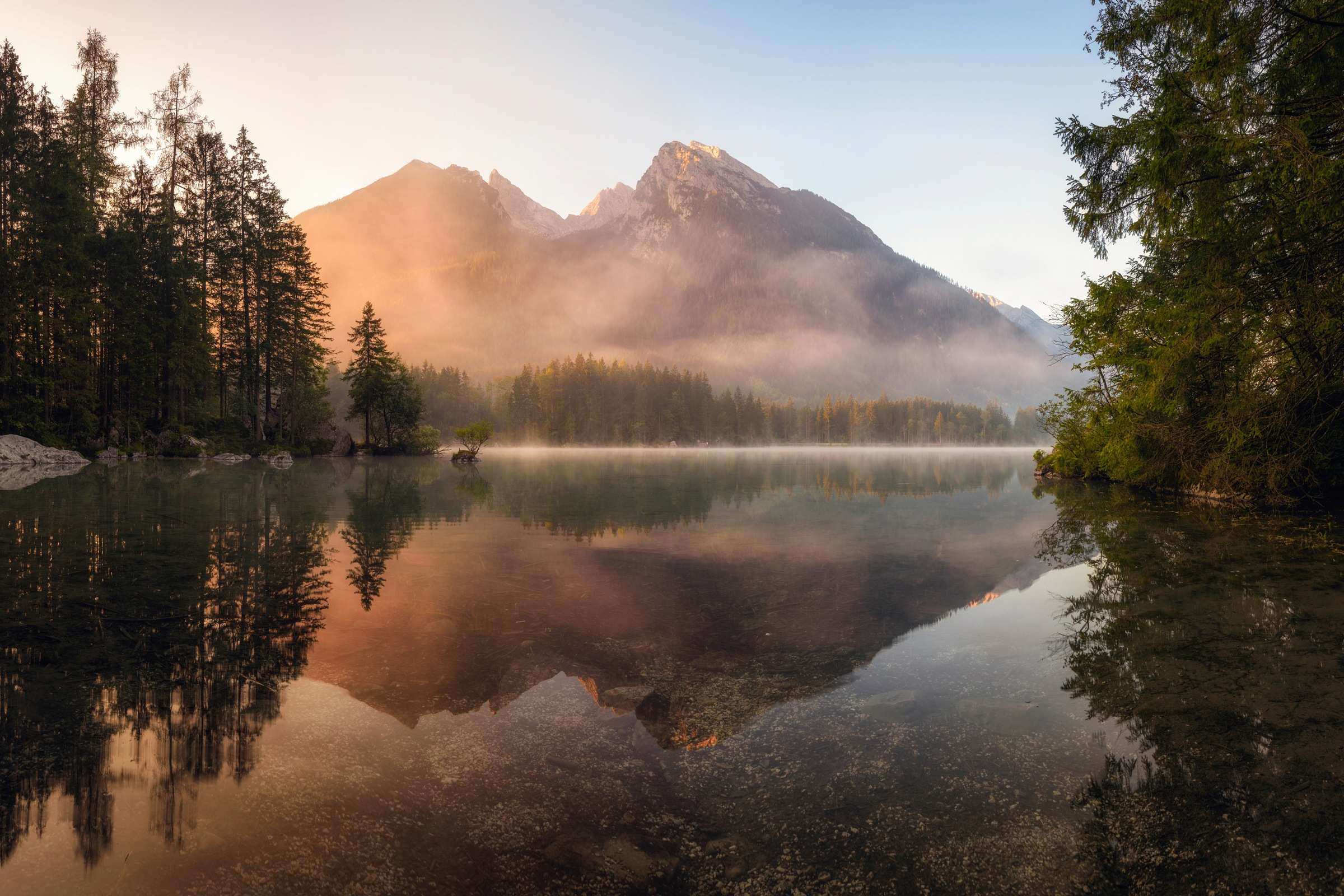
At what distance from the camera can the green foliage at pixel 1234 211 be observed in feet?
33.1

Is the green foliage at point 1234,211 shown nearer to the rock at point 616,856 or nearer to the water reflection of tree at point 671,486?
the water reflection of tree at point 671,486

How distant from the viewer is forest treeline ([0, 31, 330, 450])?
30781mm

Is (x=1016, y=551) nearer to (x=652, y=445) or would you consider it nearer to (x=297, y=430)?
(x=297, y=430)

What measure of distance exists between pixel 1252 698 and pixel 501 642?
21.7ft

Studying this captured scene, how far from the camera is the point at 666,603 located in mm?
7934

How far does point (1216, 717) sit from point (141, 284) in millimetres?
50837

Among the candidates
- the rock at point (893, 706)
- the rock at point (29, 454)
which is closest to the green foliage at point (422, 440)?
the rock at point (29, 454)

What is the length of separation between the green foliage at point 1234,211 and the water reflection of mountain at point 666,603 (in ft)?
16.7

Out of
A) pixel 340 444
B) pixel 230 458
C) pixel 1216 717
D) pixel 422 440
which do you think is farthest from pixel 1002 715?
pixel 422 440

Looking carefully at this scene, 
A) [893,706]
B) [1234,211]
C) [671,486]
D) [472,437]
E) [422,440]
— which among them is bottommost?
[671,486]

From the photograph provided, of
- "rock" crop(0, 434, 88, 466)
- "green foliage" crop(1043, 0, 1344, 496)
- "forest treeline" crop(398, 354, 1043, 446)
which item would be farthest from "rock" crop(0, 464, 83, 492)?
"forest treeline" crop(398, 354, 1043, 446)

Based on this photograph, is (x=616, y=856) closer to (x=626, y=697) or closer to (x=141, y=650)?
(x=626, y=697)

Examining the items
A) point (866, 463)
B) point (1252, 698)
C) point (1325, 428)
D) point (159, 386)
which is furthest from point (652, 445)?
point (1252, 698)

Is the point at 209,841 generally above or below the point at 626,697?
above
